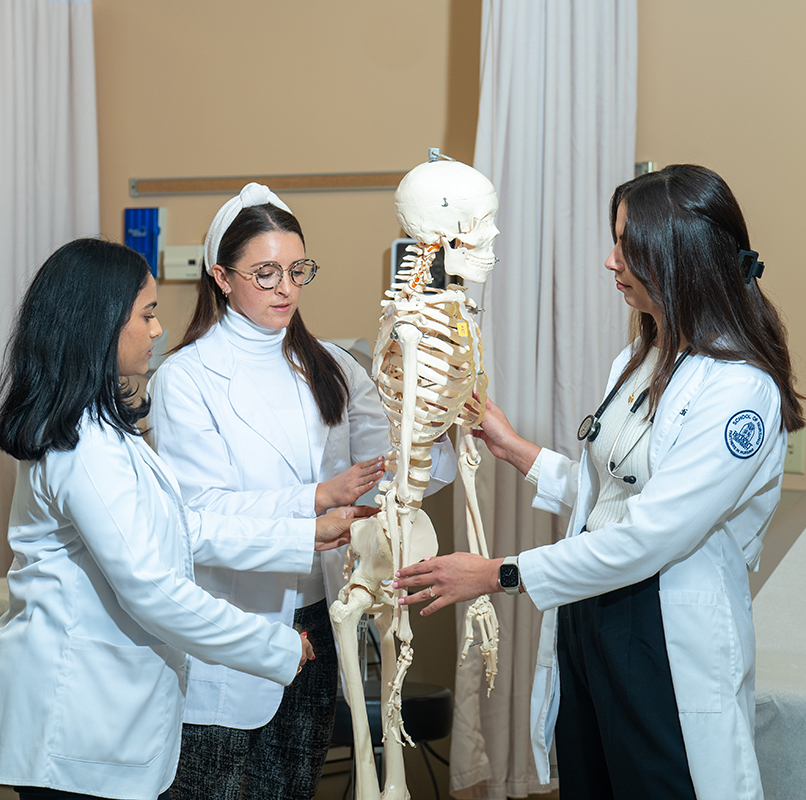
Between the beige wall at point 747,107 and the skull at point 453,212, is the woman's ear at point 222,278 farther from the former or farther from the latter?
the beige wall at point 747,107

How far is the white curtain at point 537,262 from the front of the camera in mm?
2361

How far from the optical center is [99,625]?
130 cm

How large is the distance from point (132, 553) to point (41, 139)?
2.19m

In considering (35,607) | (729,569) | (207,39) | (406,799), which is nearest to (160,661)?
(35,607)

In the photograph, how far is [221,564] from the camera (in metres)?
1.53

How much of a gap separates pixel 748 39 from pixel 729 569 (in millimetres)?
1694

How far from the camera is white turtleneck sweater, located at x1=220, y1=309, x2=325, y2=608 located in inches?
68.4

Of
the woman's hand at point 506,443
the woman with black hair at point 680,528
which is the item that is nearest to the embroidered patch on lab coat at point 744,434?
the woman with black hair at point 680,528

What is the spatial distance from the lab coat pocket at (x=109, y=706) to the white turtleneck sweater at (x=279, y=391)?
0.44 m

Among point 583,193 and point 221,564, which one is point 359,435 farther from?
point 583,193

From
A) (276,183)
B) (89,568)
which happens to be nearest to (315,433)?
(89,568)

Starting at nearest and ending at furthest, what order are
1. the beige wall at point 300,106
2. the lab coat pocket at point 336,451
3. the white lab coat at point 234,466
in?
the white lab coat at point 234,466 < the lab coat pocket at point 336,451 < the beige wall at point 300,106

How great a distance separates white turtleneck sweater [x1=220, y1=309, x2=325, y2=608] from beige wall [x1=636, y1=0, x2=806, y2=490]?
1.42 metres

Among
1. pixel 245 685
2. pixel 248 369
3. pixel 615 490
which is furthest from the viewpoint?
pixel 248 369
